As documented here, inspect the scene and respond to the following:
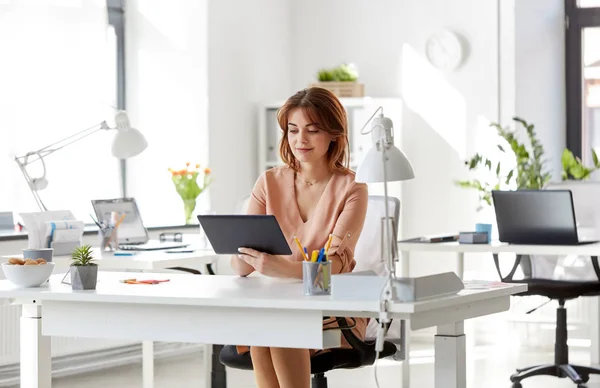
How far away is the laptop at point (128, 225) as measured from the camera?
194 inches

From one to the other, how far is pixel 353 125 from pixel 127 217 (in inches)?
76.8

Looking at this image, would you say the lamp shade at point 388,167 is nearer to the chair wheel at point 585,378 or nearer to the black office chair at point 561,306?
the black office chair at point 561,306

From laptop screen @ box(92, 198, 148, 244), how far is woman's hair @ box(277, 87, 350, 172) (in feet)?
6.22

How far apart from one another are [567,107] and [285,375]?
14.1 ft

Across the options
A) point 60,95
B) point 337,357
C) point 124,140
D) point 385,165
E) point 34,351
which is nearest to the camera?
point 385,165

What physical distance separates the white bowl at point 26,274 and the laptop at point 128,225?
1893mm

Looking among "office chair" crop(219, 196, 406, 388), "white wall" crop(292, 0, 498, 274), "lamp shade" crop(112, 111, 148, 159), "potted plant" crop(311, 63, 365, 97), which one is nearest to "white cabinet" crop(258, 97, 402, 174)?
"potted plant" crop(311, 63, 365, 97)

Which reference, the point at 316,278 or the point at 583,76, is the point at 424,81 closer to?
the point at 583,76

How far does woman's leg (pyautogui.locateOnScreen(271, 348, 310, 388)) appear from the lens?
2.96 metres

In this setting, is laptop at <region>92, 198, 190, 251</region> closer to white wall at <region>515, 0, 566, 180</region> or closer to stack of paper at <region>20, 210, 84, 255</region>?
stack of paper at <region>20, 210, 84, 255</region>

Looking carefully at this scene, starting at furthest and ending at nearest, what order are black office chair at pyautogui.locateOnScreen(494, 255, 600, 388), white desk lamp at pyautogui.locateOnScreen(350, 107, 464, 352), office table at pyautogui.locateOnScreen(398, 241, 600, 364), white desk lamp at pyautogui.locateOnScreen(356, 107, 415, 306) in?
1. black office chair at pyautogui.locateOnScreen(494, 255, 600, 388)
2. office table at pyautogui.locateOnScreen(398, 241, 600, 364)
3. white desk lamp at pyautogui.locateOnScreen(356, 107, 415, 306)
4. white desk lamp at pyautogui.locateOnScreen(350, 107, 464, 352)

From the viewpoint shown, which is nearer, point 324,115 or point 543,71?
point 324,115

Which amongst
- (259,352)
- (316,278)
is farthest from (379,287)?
(259,352)

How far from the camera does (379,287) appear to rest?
245cm
